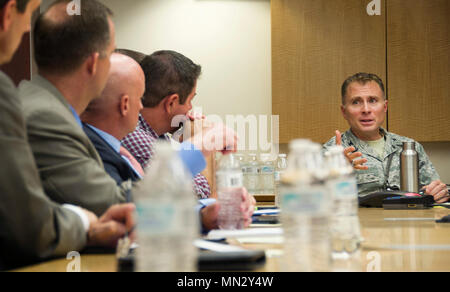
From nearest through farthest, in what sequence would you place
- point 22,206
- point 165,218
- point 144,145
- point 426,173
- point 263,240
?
point 165,218, point 22,206, point 263,240, point 144,145, point 426,173

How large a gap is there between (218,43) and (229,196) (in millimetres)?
3159

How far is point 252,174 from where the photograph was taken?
12.9 feet

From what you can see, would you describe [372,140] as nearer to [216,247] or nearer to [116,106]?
[116,106]

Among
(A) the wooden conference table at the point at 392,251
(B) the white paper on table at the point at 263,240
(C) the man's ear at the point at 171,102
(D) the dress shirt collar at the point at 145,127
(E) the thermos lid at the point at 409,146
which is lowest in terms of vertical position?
(B) the white paper on table at the point at 263,240

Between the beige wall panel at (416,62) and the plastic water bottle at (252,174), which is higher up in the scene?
the beige wall panel at (416,62)

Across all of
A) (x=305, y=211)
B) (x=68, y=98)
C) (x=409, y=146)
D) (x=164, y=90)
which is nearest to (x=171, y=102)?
(x=164, y=90)

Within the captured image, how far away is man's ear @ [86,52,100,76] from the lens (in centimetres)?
130

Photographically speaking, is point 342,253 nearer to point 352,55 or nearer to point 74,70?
point 74,70

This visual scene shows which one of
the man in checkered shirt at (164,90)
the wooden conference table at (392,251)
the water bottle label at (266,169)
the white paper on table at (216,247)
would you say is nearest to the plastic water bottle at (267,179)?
the water bottle label at (266,169)

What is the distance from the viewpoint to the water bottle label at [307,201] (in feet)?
2.38

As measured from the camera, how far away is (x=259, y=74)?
→ 4.49 metres

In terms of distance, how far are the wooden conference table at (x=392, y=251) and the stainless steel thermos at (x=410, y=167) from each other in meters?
0.77

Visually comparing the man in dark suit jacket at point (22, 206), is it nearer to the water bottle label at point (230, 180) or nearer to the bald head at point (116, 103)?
the water bottle label at point (230, 180)

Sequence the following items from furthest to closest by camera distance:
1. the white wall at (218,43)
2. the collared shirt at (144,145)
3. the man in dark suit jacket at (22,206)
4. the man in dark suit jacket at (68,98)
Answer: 1. the white wall at (218,43)
2. the collared shirt at (144,145)
3. the man in dark suit jacket at (68,98)
4. the man in dark suit jacket at (22,206)
